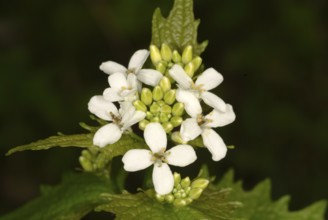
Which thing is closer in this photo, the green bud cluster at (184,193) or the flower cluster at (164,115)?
the flower cluster at (164,115)

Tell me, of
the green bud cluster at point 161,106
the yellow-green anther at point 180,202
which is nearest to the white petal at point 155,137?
the green bud cluster at point 161,106

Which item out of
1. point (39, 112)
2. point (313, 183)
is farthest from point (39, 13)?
point (313, 183)

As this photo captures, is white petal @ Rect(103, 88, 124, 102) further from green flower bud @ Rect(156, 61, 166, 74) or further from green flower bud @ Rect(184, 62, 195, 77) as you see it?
green flower bud @ Rect(184, 62, 195, 77)

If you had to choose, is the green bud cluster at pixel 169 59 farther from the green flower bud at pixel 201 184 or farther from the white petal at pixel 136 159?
the green flower bud at pixel 201 184

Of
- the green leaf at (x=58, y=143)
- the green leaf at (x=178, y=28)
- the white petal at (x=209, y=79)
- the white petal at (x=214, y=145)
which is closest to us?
the green leaf at (x=58, y=143)

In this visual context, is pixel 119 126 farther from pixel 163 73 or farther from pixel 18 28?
pixel 18 28

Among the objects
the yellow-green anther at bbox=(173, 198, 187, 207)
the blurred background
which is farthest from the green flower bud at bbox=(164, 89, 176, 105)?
the blurred background
